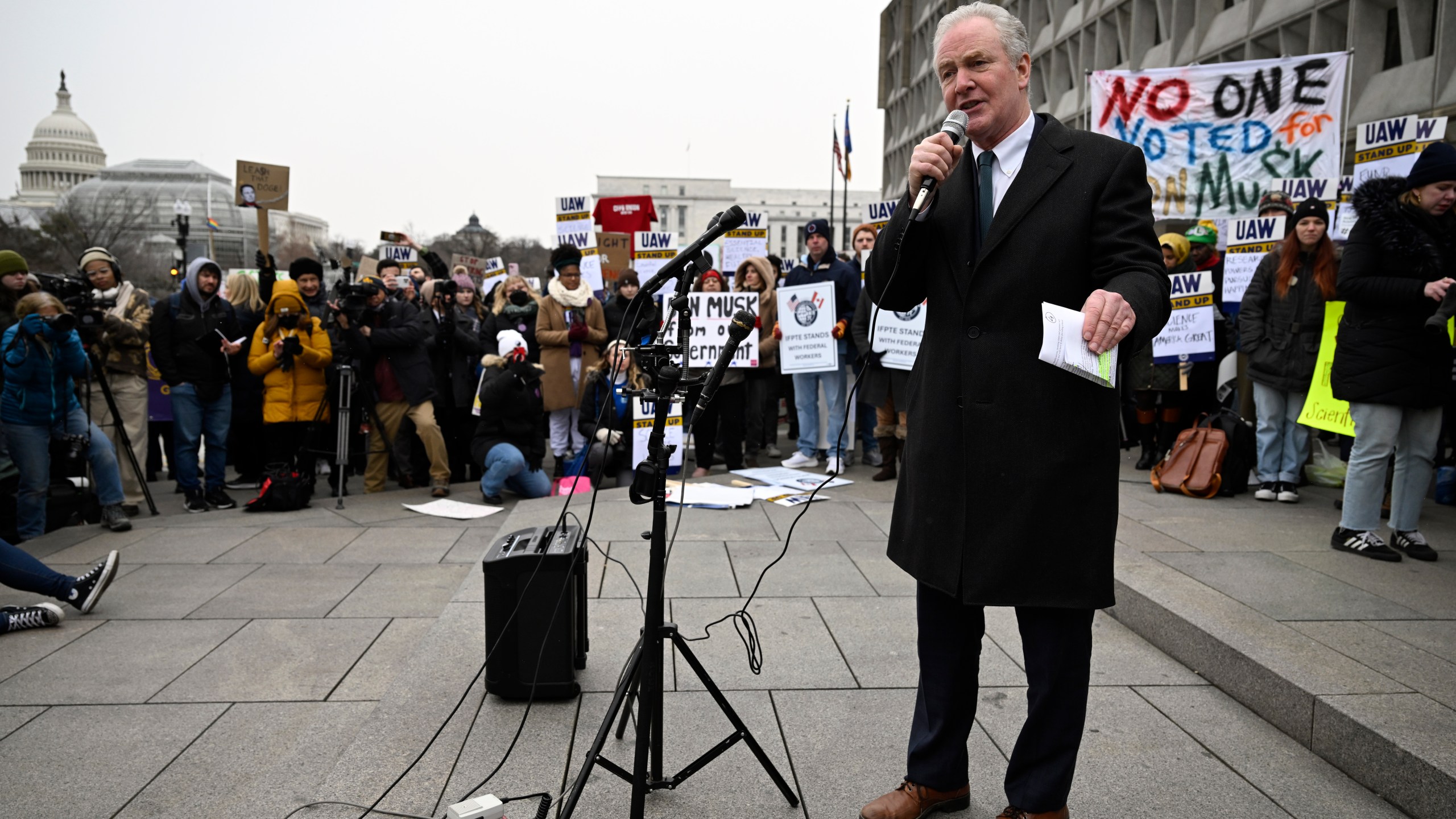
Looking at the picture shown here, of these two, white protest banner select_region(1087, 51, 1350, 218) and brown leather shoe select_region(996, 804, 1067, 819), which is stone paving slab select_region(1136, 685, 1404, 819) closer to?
brown leather shoe select_region(996, 804, 1067, 819)

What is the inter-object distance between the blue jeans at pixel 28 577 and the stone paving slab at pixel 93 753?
57.0 inches

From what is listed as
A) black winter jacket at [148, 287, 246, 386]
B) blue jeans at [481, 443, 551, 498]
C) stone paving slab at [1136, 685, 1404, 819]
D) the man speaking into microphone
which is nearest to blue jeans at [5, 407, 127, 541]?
black winter jacket at [148, 287, 246, 386]

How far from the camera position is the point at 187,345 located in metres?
8.47

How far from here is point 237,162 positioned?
40.9 feet

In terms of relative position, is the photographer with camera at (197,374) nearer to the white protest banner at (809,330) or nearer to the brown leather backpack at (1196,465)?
the white protest banner at (809,330)

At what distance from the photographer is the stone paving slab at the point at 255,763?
3.11 m

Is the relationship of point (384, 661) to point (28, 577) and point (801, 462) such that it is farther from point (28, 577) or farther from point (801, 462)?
point (801, 462)

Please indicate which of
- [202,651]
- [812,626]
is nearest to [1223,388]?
[812,626]

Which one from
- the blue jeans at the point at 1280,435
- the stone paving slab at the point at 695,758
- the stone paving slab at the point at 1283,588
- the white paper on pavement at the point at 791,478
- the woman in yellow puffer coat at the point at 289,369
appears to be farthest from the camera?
the woman in yellow puffer coat at the point at 289,369

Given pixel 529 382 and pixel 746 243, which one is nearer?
pixel 529 382

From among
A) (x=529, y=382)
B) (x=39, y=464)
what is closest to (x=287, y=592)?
(x=39, y=464)

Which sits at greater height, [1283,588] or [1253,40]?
[1253,40]

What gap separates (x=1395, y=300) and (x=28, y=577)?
23.5 ft

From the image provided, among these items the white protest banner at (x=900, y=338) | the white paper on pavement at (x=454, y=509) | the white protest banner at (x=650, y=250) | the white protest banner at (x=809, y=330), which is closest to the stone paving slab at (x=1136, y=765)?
the white protest banner at (x=900, y=338)
